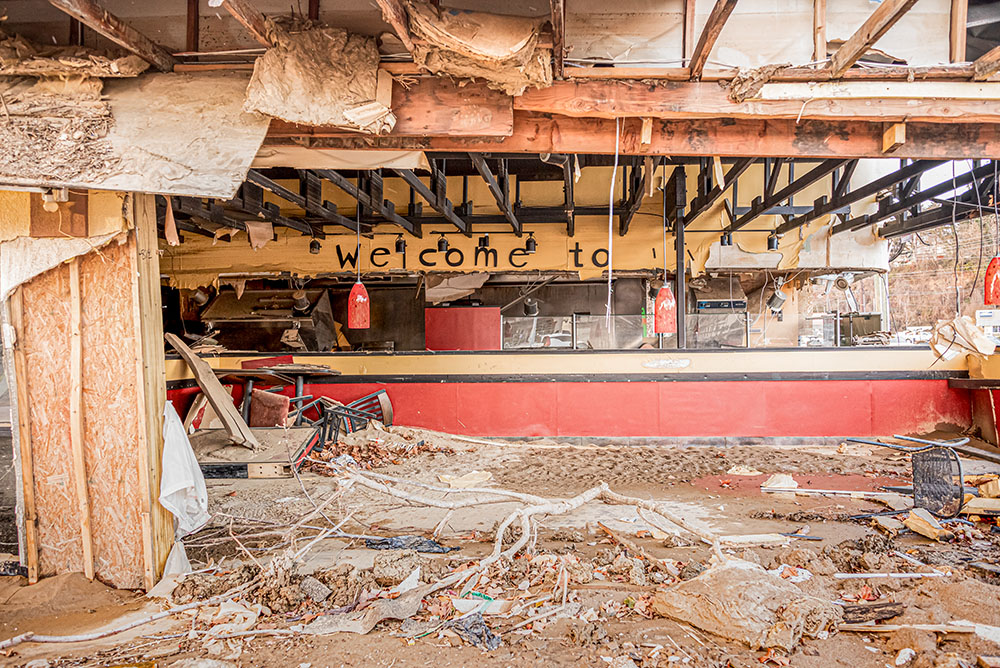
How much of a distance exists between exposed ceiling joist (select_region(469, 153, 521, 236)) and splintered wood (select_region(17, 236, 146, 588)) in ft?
11.7

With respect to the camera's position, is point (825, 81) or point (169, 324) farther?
point (169, 324)

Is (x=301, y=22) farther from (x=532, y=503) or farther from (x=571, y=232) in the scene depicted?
(x=571, y=232)


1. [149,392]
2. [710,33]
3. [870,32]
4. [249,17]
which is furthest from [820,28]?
[149,392]

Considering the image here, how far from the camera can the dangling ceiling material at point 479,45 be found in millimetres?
2935

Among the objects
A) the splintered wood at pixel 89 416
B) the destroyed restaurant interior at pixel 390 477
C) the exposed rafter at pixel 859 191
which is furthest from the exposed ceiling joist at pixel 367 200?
the exposed rafter at pixel 859 191

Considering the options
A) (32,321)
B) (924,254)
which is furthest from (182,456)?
(924,254)

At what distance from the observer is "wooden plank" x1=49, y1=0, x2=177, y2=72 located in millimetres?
2736

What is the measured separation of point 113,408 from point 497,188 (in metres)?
5.27

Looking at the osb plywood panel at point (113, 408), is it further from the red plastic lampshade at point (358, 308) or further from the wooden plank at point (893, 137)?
the wooden plank at point (893, 137)

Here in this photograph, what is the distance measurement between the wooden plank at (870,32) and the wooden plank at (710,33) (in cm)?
67

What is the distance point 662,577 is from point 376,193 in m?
6.96

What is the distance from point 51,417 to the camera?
3.87 meters

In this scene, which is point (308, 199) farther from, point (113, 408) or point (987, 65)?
point (987, 65)

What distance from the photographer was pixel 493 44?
297 cm
